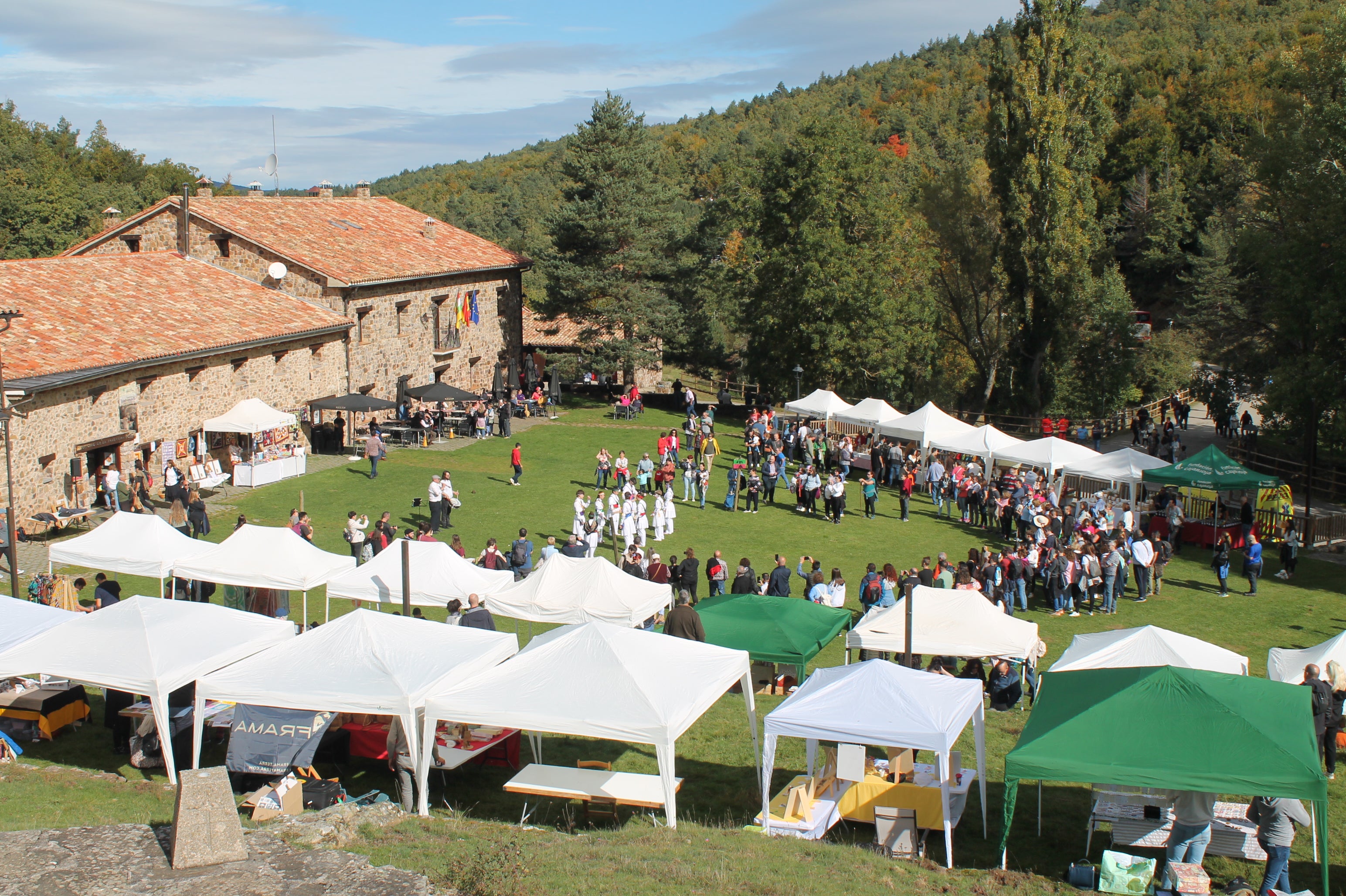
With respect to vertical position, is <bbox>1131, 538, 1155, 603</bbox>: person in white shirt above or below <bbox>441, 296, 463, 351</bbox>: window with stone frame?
below

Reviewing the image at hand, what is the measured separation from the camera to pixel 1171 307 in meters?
57.5

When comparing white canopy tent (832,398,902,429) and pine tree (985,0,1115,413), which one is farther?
pine tree (985,0,1115,413)

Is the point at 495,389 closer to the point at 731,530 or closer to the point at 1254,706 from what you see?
the point at 731,530

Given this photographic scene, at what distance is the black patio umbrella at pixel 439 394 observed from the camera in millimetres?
31234

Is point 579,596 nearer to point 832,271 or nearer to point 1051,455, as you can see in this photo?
point 1051,455

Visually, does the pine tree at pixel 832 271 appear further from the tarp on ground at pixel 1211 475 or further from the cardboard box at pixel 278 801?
the cardboard box at pixel 278 801

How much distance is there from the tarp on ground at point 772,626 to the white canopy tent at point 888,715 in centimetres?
258

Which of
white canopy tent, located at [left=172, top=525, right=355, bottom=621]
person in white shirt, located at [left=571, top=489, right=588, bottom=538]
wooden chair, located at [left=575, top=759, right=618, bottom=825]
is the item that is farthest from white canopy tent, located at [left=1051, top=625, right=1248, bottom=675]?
person in white shirt, located at [left=571, top=489, right=588, bottom=538]

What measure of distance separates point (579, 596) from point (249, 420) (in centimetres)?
1462

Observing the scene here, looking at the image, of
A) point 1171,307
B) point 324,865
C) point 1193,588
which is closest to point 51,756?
point 324,865

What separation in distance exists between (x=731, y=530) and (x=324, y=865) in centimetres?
1536

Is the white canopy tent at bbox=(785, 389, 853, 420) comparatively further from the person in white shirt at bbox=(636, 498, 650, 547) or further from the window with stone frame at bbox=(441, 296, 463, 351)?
the window with stone frame at bbox=(441, 296, 463, 351)

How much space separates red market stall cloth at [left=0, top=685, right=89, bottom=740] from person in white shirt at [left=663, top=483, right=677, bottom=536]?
11.9 metres

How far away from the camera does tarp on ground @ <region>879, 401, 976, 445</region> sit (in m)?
26.8
